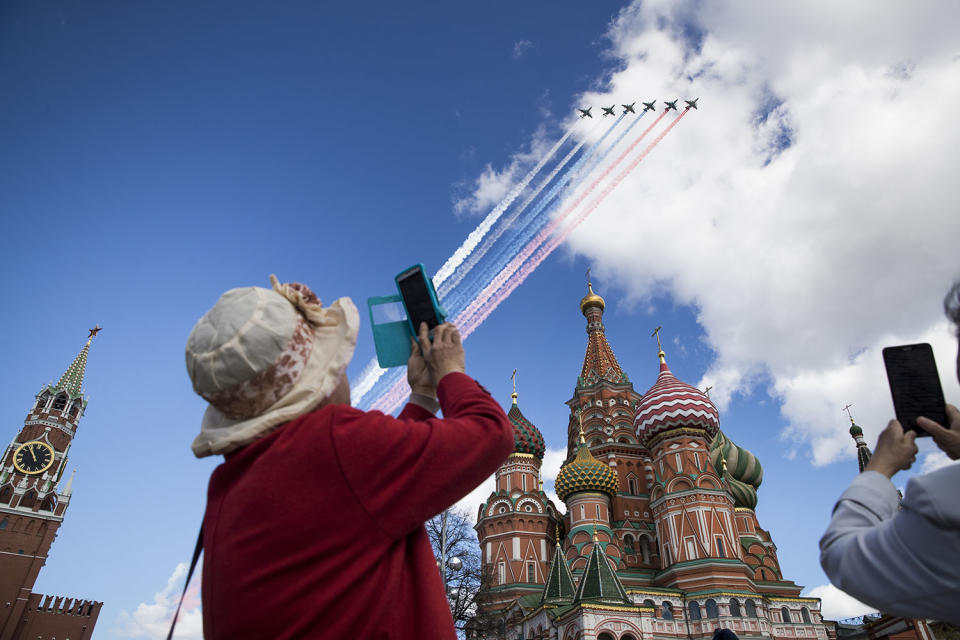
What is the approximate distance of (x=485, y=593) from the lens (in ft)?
75.6

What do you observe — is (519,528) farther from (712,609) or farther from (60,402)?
(60,402)

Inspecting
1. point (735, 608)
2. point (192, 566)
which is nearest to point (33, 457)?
point (735, 608)

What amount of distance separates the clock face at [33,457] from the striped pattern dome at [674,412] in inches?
1764

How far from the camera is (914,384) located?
190 centimetres

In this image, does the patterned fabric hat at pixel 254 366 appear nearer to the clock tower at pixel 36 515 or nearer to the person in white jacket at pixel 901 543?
the person in white jacket at pixel 901 543

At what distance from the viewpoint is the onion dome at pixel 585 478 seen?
2906cm

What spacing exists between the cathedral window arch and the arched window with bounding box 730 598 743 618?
51744 millimetres

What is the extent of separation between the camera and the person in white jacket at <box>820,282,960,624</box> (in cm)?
145

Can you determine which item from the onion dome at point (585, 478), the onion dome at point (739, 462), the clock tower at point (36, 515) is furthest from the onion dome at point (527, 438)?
the clock tower at point (36, 515)

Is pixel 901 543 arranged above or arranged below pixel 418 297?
below

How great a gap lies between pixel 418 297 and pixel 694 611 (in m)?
27.3

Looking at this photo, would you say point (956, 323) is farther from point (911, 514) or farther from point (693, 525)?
point (693, 525)

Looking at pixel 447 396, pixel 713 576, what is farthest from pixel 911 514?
pixel 713 576

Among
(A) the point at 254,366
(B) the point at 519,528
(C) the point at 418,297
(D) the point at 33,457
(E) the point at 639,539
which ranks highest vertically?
(D) the point at 33,457
